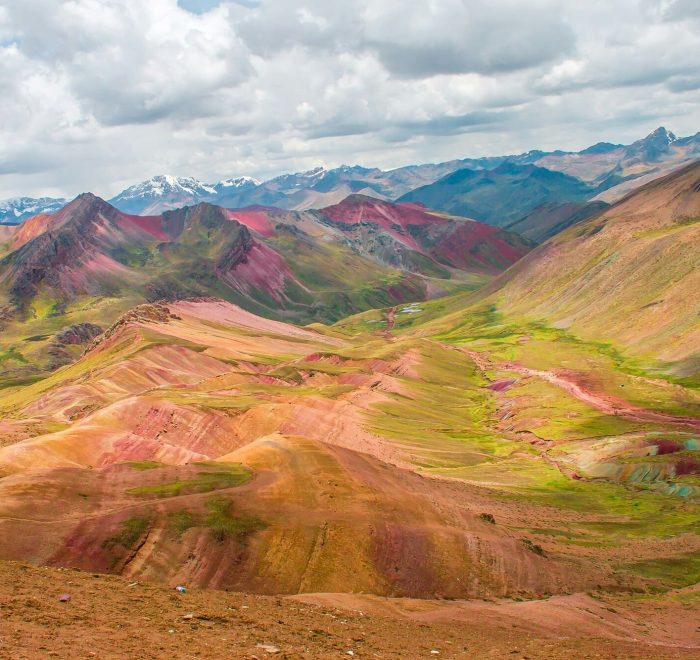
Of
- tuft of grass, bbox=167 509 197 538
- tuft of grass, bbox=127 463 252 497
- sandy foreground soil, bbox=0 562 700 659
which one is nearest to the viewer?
sandy foreground soil, bbox=0 562 700 659

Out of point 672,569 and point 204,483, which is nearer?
point 672,569

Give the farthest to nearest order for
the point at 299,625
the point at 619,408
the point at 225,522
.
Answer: the point at 619,408 → the point at 225,522 → the point at 299,625

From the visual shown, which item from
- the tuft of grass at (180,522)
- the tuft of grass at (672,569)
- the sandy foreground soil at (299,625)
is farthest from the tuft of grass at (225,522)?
the tuft of grass at (672,569)

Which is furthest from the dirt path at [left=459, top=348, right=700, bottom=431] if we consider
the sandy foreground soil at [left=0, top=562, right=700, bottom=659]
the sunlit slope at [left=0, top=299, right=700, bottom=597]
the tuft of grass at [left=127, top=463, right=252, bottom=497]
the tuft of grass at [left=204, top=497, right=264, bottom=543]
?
the tuft of grass at [left=204, top=497, right=264, bottom=543]

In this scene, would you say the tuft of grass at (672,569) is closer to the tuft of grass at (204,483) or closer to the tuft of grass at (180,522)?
the tuft of grass at (204,483)

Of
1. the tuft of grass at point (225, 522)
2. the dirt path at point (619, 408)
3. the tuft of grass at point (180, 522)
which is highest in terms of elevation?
the tuft of grass at point (180, 522)

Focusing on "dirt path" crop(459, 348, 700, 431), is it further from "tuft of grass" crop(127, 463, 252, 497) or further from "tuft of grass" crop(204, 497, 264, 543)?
"tuft of grass" crop(204, 497, 264, 543)

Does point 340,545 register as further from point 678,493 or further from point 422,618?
point 678,493

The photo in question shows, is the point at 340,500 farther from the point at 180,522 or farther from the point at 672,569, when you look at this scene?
the point at 672,569

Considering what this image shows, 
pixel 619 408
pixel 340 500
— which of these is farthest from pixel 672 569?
pixel 619 408
